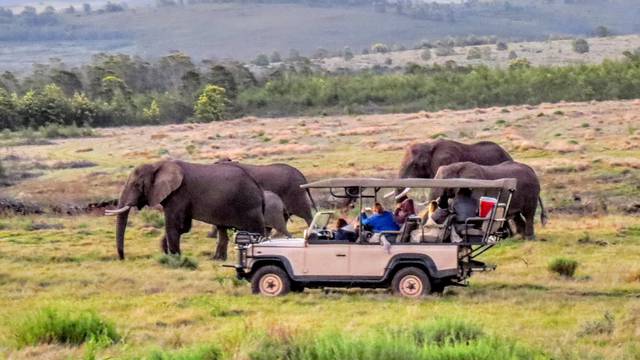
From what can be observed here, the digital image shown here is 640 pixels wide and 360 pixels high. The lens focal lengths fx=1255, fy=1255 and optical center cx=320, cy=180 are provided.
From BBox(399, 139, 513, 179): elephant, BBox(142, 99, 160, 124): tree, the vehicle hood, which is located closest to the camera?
the vehicle hood

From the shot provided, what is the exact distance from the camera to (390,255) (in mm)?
16172

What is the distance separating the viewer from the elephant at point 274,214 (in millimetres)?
22719

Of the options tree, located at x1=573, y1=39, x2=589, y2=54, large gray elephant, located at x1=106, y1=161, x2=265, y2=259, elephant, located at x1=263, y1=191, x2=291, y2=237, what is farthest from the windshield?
tree, located at x1=573, y1=39, x2=589, y2=54

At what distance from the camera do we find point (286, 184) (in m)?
24.1

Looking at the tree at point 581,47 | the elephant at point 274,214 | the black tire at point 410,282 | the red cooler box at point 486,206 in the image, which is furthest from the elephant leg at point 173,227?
the tree at point 581,47

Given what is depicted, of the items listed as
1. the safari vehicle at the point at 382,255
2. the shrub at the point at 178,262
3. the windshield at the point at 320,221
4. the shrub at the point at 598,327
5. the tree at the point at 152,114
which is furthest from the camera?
the tree at the point at 152,114

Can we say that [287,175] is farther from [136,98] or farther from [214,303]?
Answer: [136,98]

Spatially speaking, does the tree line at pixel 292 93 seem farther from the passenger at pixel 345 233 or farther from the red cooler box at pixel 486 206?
the passenger at pixel 345 233

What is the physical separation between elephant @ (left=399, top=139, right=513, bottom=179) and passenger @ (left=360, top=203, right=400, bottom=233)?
1015 cm

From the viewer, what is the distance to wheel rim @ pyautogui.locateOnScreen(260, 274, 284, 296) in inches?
655

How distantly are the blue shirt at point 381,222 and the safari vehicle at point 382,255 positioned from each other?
13 cm

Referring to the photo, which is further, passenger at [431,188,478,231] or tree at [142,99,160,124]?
tree at [142,99,160,124]

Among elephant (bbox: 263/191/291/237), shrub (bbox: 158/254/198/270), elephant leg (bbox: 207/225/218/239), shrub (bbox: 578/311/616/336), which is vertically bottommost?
elephant leg (bbox: 207/225/218/239)

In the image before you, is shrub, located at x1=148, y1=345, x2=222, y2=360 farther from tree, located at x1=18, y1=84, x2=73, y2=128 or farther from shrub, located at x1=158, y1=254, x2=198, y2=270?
tree, located at x1=18, y1=84, x2=73, y2=128
